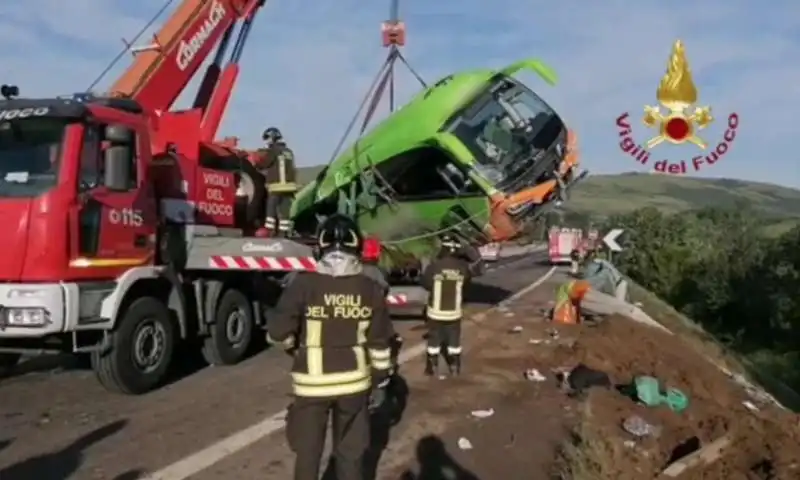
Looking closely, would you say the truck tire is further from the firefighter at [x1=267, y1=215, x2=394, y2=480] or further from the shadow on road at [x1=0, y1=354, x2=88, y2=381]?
the firefighter at [x1=267, y1=215, x2=394, y2=480]

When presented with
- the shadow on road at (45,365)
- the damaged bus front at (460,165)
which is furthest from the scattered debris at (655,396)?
the shadow on road at (45,365)

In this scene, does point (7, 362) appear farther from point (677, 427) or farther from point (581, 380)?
point (677, 427)

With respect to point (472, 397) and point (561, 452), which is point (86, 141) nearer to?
point (472, 397)

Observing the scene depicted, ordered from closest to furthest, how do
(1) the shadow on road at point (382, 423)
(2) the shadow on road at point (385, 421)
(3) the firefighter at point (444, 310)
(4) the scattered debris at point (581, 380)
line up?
(1) the shadow on road at point (382, 423) → (2) the shadow on road at point (385, 421) → (4) the scattered debris at point (581, 380) → (3) the firefighter at point (444, 310)

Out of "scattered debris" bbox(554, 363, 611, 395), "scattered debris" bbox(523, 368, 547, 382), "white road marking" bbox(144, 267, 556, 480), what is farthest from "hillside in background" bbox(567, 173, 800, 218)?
"white road marking" bbox(144, 267, 556, 480)

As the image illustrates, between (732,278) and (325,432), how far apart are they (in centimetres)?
3190

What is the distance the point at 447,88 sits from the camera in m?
13.7

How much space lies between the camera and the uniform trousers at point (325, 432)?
4754 mm

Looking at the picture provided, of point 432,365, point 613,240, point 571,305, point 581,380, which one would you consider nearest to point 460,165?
point 571,305

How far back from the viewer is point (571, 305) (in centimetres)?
1438

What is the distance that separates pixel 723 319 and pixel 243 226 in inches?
997

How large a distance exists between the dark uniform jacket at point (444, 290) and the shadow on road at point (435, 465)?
245 cm

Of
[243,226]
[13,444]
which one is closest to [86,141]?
[13,444]

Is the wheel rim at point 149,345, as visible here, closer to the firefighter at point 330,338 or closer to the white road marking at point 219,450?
the white road marking at point 219,450
